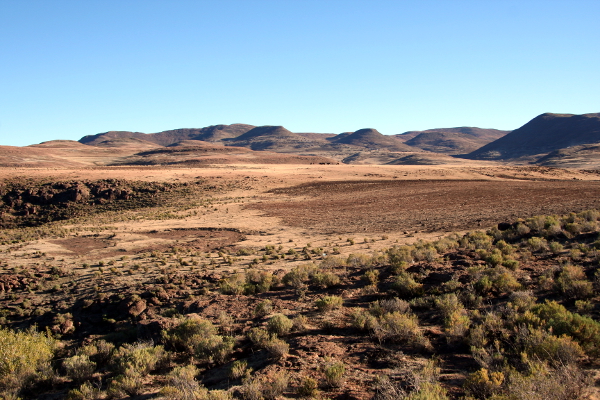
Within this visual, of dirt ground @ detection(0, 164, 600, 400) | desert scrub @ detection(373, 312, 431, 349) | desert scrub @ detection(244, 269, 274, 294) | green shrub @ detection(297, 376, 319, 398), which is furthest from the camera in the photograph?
desert scrub @ detection(244, 269, 274, 294)

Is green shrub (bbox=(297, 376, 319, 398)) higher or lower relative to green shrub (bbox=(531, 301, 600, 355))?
lower

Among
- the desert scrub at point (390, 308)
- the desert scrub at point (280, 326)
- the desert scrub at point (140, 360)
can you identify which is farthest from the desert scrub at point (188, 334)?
the desert scrub at point (390, 308)

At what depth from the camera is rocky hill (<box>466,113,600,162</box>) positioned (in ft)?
459

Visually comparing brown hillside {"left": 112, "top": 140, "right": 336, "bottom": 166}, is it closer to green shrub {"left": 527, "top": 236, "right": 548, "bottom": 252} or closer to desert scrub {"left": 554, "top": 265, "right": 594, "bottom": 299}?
green shrub {"left": 527, "top": 236, "right": 548, "bottom": 252}

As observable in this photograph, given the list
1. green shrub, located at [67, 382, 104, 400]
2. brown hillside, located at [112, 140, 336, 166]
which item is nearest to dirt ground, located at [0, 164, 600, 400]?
green shrub, located at [67, 382, 104, 400]

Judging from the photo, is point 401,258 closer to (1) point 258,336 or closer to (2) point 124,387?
(1) point 258,336

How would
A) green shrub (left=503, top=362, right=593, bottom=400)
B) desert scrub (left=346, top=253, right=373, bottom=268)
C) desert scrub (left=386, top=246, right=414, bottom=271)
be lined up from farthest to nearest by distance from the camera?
desert scrub (left=346, top=253, right=373, bottom=268), desert scrub (left=386, top=246, right=414, bottom=271), green shrub (left=503, top=362, right=593, bottom=400)

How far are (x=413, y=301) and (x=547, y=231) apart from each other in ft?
30.6

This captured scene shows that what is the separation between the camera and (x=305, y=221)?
27828 millimetres

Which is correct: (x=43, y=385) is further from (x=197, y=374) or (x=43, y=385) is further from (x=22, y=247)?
(x=22, y=247)

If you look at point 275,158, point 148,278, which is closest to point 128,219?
point 148,278

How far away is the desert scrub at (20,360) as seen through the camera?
682 cm

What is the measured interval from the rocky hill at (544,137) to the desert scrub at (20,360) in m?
154

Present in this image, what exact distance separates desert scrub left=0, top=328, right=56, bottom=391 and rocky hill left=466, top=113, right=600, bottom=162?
154 m
